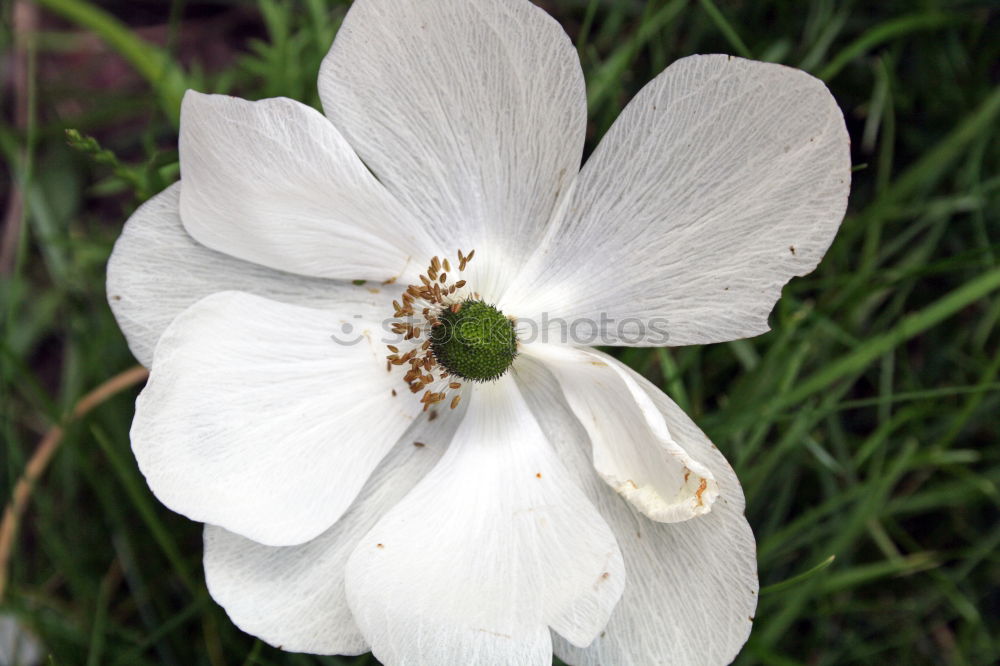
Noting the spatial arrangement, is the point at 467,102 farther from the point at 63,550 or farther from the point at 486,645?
the point at 63,550

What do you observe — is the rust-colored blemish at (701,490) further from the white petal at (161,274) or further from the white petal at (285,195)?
the white petal at (161,274)

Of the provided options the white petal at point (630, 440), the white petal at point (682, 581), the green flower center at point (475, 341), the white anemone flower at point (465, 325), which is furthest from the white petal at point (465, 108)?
the white petal at point (682, 581)

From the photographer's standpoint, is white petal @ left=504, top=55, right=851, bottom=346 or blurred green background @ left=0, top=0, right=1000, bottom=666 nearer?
white petal @ left=504, top=55, right=851, bottom=346

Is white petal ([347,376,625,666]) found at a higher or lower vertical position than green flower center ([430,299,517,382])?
lower

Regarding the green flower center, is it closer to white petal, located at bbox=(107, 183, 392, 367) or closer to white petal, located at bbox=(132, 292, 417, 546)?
white petal, located at bbox=(132, 292, 417, 546)

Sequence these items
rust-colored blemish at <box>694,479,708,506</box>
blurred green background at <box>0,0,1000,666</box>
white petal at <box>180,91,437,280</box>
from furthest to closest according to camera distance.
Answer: blurred green background at <box>0,0,1000,666</box>, white petal at <box>180,91,437,280</box>, rust-colored blemish at <box>694,479,708,506</box>

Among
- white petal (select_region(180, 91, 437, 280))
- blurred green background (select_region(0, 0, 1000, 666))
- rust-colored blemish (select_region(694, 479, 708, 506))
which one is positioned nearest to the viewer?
rust-colored blemish (select_region(694, 479, 708, 506))

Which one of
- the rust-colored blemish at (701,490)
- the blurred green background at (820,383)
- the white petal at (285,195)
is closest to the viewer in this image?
the rust-colored blemish at (701,490)

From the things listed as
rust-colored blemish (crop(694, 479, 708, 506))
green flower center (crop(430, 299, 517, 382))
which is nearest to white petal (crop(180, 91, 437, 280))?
green flower center (crop(430, 299, 517, 382))
